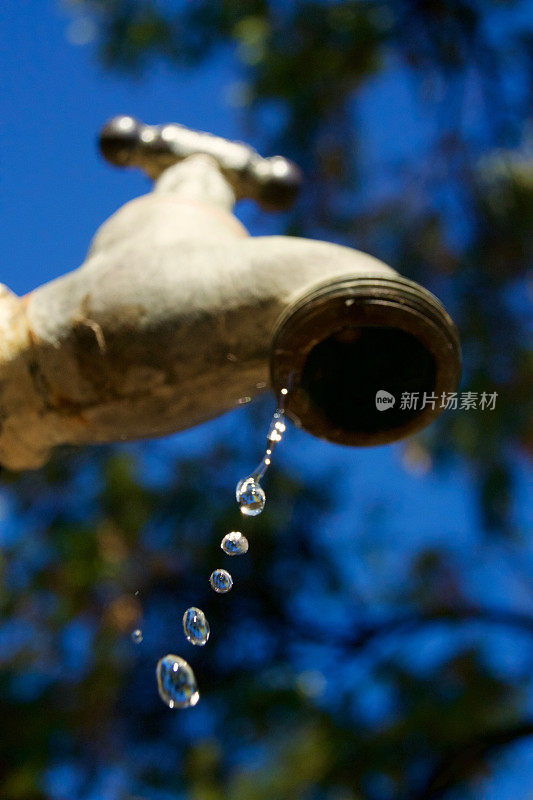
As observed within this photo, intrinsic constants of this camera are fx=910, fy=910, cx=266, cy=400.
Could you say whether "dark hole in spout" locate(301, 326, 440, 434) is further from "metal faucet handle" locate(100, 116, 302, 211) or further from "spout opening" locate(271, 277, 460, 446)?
"metal faucet handle" locate(100, 116, 302, 211)

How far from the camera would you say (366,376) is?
174cm

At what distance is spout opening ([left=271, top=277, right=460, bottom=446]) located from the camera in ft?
5.30

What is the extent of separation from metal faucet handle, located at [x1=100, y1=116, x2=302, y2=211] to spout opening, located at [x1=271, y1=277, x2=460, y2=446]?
1003 mm

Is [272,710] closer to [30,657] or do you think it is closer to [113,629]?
[113,629]

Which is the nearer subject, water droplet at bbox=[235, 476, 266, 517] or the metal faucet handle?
water droplet at bbox=[235, 476, 266, 517]

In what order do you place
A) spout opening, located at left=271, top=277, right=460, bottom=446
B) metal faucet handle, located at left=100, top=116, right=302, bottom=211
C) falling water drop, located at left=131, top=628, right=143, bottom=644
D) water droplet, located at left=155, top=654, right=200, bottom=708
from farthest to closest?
falling water drop, located at left=131, top=628, right=143, bottom=644 → metal faucet handle, located at left=100, top=116, right=302, bottom=211 → water droplet, located at left=155, top=654, right=200, bottom=708 → spout opening, located at left=271, top=277, right=460, bottom=446

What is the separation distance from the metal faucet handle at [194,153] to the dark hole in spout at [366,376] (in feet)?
3.26

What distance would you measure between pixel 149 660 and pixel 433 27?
296cm

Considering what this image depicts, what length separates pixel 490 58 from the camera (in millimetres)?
3988

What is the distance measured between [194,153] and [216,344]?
Result: 3.33 feet

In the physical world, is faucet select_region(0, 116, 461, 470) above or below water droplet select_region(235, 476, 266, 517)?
above

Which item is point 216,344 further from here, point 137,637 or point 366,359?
point 137,637

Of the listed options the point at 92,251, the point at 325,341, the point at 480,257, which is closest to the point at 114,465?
the point at 480,257

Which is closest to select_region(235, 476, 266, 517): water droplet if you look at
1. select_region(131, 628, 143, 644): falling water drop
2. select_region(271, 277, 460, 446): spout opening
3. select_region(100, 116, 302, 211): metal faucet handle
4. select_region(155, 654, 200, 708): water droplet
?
select_region(271, 277, 460, 446): spout opening
